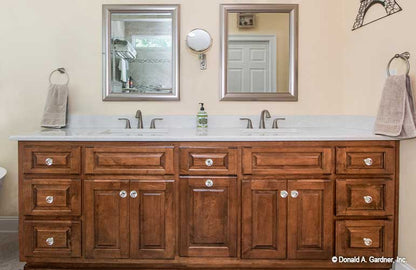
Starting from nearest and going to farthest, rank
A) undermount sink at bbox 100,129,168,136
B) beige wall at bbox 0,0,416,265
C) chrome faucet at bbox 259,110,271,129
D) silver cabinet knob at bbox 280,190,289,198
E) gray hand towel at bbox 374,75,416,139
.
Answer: gray hand towel at bbox 374,75,416,139, silver cabinet knob at bbox 280,190,289,198, undermount sink at bbox 100,129,168,136, chrome faucet at bbox 259,110,271,129, beige wall at bbox 0,0,416,265

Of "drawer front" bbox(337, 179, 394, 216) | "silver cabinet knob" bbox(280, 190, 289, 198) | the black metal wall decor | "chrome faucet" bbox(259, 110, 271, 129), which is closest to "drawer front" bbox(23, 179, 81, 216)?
"silver cabinet knob" bbox(280, 190, 289, 198)

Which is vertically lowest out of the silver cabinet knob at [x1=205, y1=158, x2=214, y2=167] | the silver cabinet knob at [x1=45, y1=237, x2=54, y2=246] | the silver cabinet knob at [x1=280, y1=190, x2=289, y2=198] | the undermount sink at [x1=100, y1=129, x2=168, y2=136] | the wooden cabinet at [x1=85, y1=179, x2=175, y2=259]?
the silver cabinet knob at [x1=45, y1=237, x2=54, y2=246]

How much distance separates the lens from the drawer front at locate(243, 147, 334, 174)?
1731 mm

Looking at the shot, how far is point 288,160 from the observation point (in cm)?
173

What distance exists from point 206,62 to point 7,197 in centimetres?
180

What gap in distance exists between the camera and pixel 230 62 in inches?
91.0

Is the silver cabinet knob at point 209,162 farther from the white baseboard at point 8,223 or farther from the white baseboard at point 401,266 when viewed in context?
the white baseboard at point 8,223

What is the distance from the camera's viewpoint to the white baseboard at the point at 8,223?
7.62 feet

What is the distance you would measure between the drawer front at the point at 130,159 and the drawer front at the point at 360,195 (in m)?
0.95

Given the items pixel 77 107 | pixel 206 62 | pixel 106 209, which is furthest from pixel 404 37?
pixel 77 107

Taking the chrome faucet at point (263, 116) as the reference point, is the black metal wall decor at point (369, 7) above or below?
above

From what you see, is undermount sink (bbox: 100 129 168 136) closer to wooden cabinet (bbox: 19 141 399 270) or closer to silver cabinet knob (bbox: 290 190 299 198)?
wooden cabinet (bbox: 19 141 399 270)

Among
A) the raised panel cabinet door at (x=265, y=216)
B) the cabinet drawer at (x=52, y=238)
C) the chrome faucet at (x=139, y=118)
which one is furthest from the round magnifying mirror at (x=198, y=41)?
the cabinet drawer at (x=52, y=238)

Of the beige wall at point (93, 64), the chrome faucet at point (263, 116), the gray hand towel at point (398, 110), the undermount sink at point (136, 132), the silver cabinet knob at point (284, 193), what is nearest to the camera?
the gray hand towel at point (398, 110)
